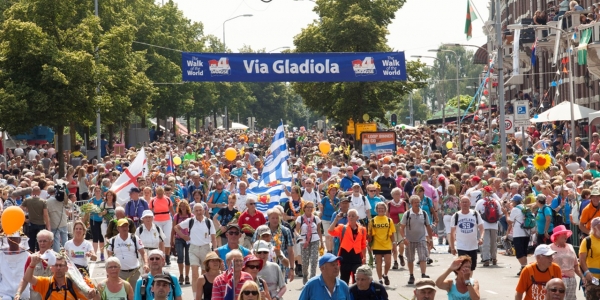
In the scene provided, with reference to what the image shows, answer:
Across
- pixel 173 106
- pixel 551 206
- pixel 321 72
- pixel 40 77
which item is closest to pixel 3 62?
pixel 40 77

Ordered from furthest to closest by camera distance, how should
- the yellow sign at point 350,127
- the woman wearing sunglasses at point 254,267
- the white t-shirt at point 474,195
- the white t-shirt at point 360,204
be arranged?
the yellow sign at point 350,127, the white t-shirt at point 474,195, the white t-shirt at point 360,204, the woman wearing sunglasses at point 254,267

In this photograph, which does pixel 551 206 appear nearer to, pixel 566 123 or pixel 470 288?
pixel 470 288

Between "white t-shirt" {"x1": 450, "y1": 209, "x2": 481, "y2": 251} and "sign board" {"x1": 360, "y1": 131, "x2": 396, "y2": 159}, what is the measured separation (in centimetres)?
2097

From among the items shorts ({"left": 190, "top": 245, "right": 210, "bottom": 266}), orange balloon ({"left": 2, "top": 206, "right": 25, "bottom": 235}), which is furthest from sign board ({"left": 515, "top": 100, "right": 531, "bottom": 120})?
orange balloon ({"left": 2, "top": 206, "right": 25, "bottom": 235})

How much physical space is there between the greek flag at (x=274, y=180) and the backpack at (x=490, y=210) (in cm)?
358

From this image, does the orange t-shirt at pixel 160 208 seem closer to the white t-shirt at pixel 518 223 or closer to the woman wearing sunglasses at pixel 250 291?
the white t-shirt at pixel 518 223

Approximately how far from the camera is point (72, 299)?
36.6 feet

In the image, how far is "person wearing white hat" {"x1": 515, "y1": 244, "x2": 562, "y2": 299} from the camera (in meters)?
11.4

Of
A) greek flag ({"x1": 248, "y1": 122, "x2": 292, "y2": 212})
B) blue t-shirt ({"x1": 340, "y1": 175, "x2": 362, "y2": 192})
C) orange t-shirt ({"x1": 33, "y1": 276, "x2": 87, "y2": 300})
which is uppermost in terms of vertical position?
greek flag ({"x1": 248, "y1": 122, "x2": 292, "y2": 212})

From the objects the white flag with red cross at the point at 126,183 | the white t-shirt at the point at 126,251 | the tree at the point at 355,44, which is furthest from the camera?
the tree at the point at 355,44

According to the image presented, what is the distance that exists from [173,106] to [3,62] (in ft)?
126

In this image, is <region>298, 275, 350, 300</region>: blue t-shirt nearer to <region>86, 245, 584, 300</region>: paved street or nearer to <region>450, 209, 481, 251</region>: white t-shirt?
<region>86, 245, 584, 300</region>: paved street

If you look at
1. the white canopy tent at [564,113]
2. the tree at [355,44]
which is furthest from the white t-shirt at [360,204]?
the tree at [355,44]

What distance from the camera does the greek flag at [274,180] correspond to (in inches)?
802
